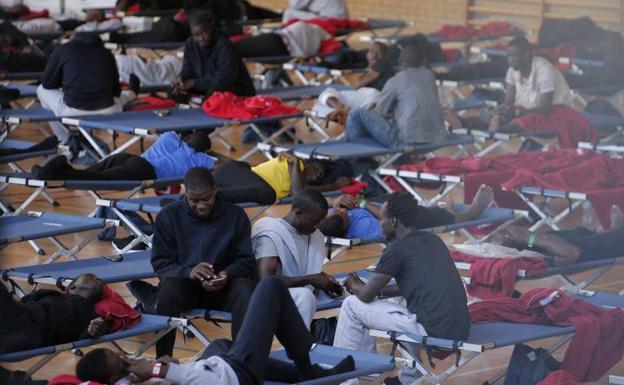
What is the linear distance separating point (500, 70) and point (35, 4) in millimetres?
6102

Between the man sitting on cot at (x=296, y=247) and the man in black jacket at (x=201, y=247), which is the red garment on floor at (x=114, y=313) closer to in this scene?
the man in black jacket at (x=201, y=247)

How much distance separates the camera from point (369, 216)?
7.13 meters

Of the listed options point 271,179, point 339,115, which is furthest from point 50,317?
point 339,115

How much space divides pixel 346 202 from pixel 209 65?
3.24 metres

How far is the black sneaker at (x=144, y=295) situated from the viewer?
19.7 ft

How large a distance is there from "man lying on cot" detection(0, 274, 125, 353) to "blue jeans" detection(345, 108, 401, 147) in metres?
3.80

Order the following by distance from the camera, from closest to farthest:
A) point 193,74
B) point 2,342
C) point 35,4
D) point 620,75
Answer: point 2,342, point 193,74, point 620,75, point 35,4

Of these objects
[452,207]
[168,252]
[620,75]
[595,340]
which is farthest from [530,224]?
[620,75]

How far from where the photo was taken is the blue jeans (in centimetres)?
899

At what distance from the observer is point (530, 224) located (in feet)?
26.9

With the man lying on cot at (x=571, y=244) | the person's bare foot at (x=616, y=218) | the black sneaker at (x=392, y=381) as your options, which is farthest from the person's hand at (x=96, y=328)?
the person's bare foot at (x=616, y=218)

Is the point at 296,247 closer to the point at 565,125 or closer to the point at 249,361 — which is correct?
the point at 249,361

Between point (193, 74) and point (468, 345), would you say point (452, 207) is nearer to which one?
point (468, 345)

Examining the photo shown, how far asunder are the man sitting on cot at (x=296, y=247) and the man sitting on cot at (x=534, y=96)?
13.9 ft
